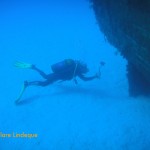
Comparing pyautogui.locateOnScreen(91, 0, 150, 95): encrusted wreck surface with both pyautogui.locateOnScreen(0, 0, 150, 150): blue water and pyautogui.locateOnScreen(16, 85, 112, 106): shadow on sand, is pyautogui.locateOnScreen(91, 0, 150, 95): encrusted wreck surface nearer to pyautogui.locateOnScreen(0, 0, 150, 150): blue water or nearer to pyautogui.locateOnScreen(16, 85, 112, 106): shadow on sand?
pyautogui.locateOnScreen(0, 0, 150, 150): blue water

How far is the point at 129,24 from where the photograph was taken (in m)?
5.51

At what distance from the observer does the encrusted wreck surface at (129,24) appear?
4.74 meters

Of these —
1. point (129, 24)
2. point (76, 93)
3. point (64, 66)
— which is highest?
point (64, 66)

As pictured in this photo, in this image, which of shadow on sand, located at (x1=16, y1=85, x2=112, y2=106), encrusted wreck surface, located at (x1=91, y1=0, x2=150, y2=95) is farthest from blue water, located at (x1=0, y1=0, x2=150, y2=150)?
encrusted wreck surface, located at (x1=91, y1=0, x2=150, y2=95)

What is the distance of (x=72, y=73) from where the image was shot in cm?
855

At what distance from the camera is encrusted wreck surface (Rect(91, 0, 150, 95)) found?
15.5 ft

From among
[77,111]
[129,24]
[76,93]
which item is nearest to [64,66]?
[76,93]

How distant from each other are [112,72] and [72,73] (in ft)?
13.2

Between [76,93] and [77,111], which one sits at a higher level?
[76,93]

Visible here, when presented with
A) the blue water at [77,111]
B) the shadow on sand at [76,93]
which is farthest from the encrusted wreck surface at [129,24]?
the shadow on sand at [76,93]

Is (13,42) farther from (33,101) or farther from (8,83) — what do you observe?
(33,101)

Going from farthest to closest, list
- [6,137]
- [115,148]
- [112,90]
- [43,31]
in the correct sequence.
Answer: [43,31] < [112,90] < [6,137] < [115,148]

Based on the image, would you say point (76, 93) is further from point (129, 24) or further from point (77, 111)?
point (129, 24)

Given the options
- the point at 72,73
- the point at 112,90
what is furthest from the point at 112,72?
the point at 72,73
